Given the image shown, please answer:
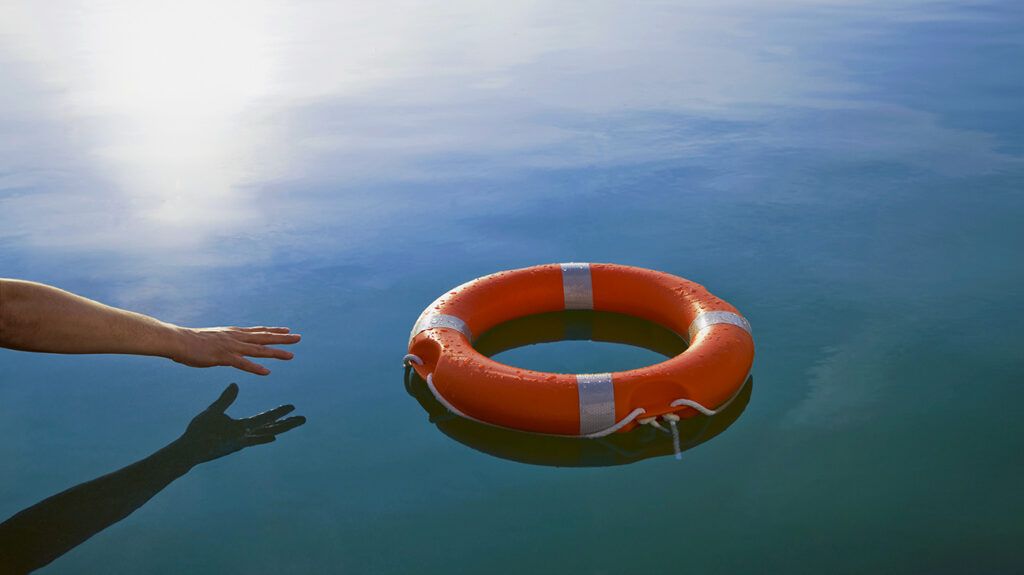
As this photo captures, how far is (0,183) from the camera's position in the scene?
496 cm

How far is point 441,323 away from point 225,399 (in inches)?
24.7

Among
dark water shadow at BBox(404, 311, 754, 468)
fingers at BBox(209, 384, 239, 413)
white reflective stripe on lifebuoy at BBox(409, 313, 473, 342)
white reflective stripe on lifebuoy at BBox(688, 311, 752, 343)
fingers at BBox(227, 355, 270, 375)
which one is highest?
fingers at BBox(227, 355, 270, 375)

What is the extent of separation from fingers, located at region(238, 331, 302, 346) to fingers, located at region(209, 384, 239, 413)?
0.20 meters

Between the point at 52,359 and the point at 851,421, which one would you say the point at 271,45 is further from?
the point at 851,421

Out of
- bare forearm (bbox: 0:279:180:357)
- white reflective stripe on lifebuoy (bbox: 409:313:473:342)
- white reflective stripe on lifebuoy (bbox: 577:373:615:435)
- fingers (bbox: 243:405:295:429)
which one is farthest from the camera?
white reflective stripe on lifebuoy (bbox: 409:313:473:342)

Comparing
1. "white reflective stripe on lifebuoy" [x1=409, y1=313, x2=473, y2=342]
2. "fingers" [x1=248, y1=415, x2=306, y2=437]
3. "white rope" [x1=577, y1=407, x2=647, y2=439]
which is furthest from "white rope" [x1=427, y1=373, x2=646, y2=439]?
"fingers" [x1=248, y1=415, x2=306, y2=437]

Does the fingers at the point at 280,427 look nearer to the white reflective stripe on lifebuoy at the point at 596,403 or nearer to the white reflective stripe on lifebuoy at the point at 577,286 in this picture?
the white reflective stripe on lifebuoy at the point at 596,403

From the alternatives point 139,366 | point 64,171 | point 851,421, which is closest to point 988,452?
point 851,421

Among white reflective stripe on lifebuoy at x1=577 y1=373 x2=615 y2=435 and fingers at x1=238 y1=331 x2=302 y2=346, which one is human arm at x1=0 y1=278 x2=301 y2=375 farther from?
white reflective stripe on lifebuoy at x1=577 y1=373 x2=615 y2=435

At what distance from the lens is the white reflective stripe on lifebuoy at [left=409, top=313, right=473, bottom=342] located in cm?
296

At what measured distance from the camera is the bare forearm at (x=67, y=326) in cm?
225

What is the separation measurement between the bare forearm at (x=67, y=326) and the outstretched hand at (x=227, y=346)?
4 centimetres

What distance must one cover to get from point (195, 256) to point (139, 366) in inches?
35.1

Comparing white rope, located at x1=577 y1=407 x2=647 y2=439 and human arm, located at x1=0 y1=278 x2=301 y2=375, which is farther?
white rope, located at x1=577 y1=407 x2=647 y2=439
